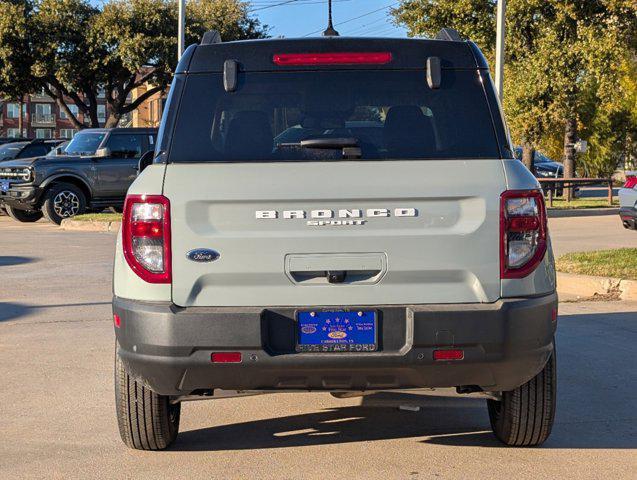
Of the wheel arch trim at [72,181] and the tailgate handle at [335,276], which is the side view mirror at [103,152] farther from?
the tailgate handle at [335,276]

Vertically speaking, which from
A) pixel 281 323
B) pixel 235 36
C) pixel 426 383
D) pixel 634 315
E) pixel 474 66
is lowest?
pixel 634 315

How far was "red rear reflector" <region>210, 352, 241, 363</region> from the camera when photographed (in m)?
4.60

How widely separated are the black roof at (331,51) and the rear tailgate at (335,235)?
575mm

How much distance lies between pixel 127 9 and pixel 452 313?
144 ft

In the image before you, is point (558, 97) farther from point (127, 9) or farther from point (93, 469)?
point (93, 469)

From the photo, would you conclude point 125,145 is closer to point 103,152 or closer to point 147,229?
point 103,152

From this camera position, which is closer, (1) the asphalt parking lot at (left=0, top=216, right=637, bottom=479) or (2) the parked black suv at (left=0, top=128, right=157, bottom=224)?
(1) the asphalt parking lot at (left=0, top=216, right=637, bottom=479)

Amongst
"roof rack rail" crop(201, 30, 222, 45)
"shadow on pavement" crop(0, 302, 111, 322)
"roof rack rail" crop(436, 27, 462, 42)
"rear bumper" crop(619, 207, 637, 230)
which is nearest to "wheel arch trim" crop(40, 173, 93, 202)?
"rear bumper" crop(619, 207, 637, 230)

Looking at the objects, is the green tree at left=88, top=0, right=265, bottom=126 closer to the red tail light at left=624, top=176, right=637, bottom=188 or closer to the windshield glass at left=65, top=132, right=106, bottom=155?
the windshield glass at left=65, top=132, right=106, bottom=155

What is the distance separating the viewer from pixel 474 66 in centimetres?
499

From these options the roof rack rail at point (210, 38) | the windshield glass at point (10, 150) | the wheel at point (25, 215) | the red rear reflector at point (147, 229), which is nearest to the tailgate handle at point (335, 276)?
the red rear reflector at point (147, 229)

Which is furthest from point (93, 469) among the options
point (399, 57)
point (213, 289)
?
point (399, 57)

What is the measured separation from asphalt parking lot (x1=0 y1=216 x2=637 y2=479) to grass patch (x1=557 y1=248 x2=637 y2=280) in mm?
2964

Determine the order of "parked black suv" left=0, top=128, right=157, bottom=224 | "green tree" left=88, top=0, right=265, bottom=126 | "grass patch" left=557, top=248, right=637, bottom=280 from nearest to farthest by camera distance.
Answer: "grass patch" left=557, top=248, right=637, bottom=280, "parked black suv" left=0, top=128, right=157, bottom=224, "green tree" left=88, top=0, right=265, bottom=126
